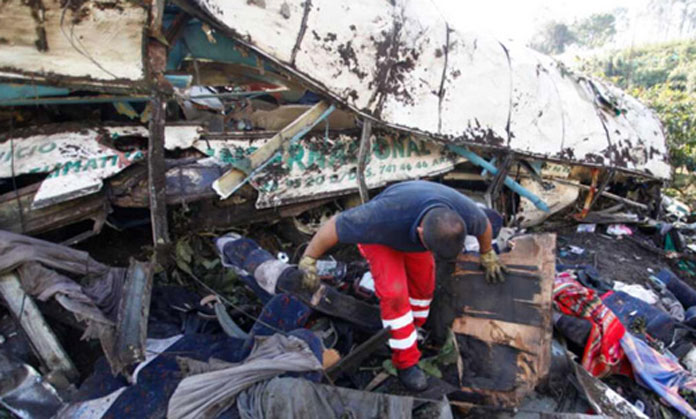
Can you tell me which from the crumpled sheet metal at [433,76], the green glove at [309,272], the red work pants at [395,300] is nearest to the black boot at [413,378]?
the red work pants at [395,300]

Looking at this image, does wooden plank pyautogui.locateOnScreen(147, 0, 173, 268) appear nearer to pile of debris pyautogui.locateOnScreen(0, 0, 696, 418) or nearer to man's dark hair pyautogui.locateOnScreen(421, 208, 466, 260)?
pile of debris pyautogui.locateOnScreen(0, 0, 696, 418)

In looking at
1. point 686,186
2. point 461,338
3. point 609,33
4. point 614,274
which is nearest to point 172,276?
point 461,338

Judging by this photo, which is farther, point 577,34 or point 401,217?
point 577,34

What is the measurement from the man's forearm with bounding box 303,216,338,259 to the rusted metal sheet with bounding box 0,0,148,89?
1.61m

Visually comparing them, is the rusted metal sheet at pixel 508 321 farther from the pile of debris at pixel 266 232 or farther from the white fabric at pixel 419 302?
the white fabric at pixel 419 302

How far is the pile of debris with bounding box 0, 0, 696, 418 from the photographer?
7.75 feet

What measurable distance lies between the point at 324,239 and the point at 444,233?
2.60 ft

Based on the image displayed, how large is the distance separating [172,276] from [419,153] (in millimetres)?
2629

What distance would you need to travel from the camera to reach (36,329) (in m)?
2.48

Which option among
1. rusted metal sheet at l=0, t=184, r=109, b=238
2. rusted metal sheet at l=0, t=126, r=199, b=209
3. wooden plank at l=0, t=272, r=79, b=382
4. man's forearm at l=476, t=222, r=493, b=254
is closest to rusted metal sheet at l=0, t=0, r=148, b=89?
rusted metal sheet at l=0, t=126, r=199, b=209

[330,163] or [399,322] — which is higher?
[330,163]

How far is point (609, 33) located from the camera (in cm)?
3903

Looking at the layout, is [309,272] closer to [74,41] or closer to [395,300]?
[395,300]

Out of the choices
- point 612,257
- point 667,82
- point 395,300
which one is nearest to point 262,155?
point 395,300
